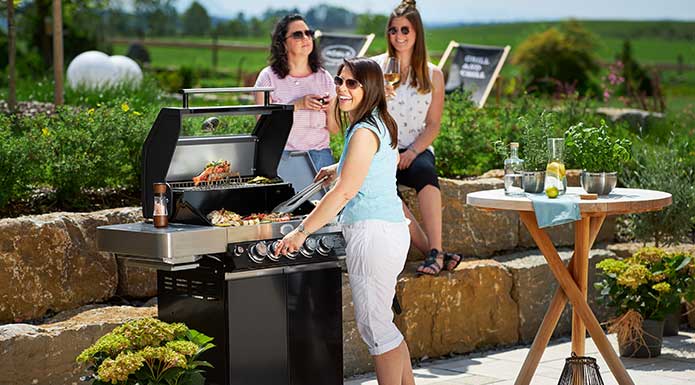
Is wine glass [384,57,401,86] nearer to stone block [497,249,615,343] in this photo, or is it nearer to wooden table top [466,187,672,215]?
wooden table top [466,187,672,215]

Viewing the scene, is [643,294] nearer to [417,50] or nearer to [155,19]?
[417,50]

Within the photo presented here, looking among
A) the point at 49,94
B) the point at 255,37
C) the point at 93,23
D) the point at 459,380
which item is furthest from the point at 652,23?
the point at 459,380

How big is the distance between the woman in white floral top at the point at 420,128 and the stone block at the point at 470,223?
0.38m

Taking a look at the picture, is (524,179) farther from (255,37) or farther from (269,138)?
(255,37)

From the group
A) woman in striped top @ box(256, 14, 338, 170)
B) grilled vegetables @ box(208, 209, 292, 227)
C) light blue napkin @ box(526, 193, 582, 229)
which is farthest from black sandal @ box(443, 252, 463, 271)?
grilled vegetables @ box(208, 209, 292, 227)

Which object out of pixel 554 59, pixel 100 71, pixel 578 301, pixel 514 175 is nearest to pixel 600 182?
pixel 514 175

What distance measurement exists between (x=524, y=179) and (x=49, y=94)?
6.32 metres

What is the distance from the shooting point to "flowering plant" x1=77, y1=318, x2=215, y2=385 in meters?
4.11

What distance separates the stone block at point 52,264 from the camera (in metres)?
5.30

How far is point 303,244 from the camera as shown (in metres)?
4.74

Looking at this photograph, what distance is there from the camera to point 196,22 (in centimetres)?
4753

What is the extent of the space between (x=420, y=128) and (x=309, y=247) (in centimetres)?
180

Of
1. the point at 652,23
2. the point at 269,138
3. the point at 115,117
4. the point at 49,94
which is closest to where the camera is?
the point at 269,138

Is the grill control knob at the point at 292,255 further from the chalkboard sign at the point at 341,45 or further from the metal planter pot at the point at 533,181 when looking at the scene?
the chalkboard sign at the point at 341,45
